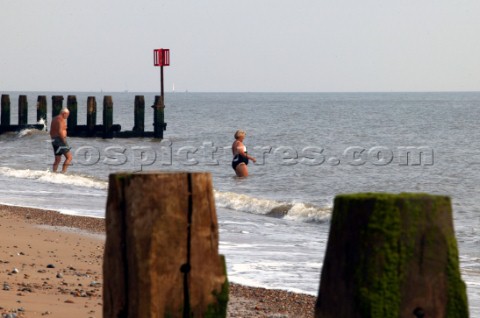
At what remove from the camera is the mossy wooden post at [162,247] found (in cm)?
341

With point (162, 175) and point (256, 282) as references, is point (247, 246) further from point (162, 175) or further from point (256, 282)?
point (162, 175)

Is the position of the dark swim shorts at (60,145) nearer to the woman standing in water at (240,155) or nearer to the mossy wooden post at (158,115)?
the woman standing in water at (240,155)

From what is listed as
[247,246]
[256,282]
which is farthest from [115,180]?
[247,246]

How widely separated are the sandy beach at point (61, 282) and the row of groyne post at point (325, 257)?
2.63m

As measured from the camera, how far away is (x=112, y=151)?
33281mm

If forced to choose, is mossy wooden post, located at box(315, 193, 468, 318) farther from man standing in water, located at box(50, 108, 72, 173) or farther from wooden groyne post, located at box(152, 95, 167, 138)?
wooden groyne post, located at box(152, 95, 167, 138)

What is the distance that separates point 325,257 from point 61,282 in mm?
4663

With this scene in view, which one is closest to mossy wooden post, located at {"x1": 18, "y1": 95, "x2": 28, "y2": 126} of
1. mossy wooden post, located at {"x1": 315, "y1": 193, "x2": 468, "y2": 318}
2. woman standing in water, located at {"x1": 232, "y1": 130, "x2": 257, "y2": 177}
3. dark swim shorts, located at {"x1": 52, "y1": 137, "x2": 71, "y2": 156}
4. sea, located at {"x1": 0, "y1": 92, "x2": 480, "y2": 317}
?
sea, located at {"x1": 0, "y1": 92, "x2": 480, "y2": 317}

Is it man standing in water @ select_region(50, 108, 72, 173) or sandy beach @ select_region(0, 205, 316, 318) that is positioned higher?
man standing in water @ select_region(50, 108, 72, 173)

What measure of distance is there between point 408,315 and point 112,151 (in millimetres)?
30515

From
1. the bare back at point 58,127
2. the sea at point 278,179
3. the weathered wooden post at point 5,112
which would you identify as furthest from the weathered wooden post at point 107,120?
the bare back at point 58,127

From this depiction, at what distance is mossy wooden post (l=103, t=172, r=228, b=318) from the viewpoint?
3412mm

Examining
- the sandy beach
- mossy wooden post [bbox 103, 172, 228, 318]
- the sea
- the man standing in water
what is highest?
mossy wooden post [bbox 103, 172, 228, 318]

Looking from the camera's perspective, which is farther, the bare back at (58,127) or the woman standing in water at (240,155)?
the woman standing in water at (240,155)
